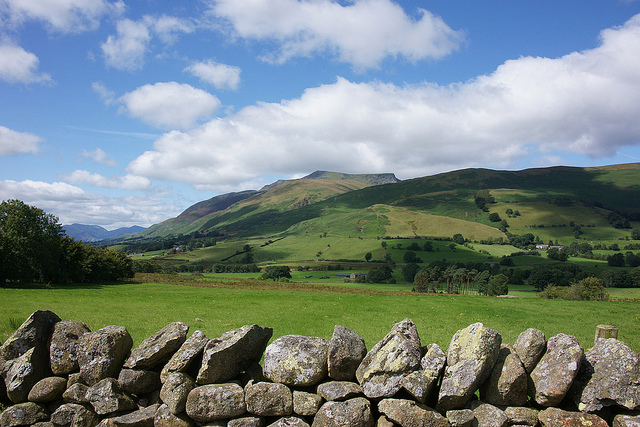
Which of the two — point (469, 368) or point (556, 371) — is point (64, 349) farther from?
point (556, 371)

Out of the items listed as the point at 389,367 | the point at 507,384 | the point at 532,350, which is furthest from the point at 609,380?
the point at 389,367

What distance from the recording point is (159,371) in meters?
7.60

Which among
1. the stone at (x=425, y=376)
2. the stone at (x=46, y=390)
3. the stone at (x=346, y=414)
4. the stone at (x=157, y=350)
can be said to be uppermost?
the stone at (x=157, y=350)

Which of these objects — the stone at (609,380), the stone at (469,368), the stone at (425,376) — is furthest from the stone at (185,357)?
the stone at (609,380)

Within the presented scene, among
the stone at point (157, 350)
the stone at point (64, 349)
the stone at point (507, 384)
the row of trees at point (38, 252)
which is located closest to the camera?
the stone at point (507, 384)

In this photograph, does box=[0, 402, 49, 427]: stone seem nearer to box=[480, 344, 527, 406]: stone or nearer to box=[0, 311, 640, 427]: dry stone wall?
box=[0, 311, 640, 427]: dry stone wall

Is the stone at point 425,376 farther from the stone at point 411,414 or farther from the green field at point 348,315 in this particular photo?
the green field at point 348,315

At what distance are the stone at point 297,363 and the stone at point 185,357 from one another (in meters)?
1.37

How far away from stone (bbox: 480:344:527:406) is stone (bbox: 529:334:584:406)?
0.22m

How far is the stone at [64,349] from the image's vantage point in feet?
25.1

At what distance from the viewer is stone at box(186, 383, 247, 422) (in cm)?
677

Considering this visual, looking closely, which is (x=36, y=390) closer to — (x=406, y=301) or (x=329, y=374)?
(x=329, y=374)

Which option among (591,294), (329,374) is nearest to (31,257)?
(329,374)

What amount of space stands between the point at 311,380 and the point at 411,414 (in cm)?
A: 181
